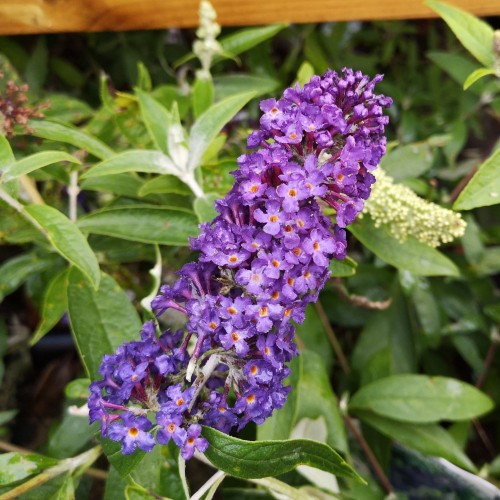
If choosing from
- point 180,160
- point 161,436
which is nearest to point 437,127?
point 180,160

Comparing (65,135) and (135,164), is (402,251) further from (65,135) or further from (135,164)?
(65,135)

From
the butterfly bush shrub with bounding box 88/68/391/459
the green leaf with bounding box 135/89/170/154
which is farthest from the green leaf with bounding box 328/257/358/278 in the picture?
the green leaf with bounding box 135/89/170/154

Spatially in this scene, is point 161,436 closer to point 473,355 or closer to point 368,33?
point 473,355

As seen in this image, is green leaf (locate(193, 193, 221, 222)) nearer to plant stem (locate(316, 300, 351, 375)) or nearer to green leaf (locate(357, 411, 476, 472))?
plant stem (locate(316, 300, 351, 375))

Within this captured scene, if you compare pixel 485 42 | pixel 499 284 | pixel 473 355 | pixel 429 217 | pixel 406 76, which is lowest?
pixel 473 355

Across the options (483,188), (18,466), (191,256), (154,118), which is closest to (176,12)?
(154,118)
